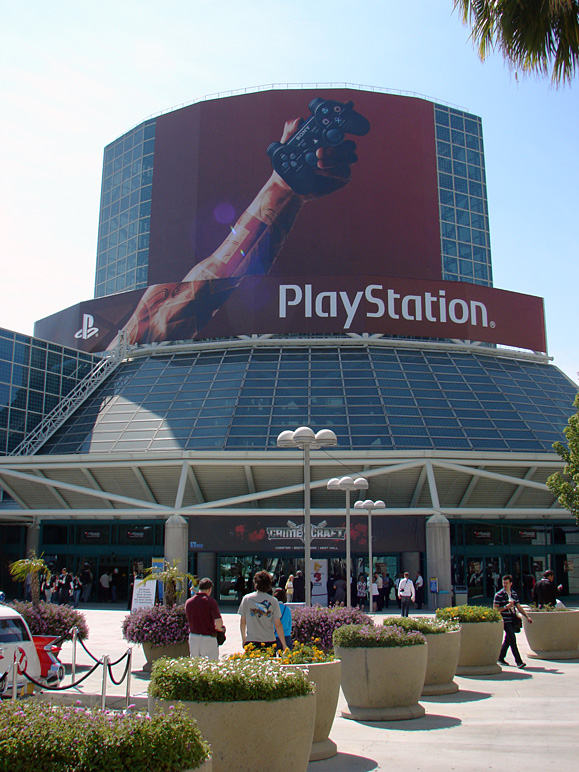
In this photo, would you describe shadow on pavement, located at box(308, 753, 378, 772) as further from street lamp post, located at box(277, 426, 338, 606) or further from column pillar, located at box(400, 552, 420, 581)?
column pillar, located at box(400, 552, 420, 581)

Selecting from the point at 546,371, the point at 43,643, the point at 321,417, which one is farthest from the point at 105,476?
the point at 546,371

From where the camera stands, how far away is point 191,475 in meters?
34.6

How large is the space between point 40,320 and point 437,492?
31949 mm

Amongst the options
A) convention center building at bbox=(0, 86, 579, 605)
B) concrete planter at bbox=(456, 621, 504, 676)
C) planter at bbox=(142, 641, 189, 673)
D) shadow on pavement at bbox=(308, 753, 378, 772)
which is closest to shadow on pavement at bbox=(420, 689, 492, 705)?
concrete planter at bbox=(456, 621, 504, 676)

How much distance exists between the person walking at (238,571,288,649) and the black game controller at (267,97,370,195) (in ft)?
147

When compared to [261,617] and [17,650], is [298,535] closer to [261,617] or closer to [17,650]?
[17,650]

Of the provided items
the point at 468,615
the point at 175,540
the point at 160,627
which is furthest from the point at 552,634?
the point at 175,540

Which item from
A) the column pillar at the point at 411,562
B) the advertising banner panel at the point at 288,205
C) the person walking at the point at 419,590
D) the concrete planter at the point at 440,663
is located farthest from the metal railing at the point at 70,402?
the concrete planter at the point at 440,663

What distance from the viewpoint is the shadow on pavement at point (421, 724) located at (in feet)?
34.2

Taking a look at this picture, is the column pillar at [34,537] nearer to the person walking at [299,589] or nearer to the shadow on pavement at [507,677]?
the person walking at [299,589]

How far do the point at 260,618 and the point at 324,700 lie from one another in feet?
5.78

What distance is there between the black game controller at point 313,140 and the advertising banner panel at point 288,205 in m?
0.08

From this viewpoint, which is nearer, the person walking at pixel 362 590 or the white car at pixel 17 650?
the white car at pixel 17 650

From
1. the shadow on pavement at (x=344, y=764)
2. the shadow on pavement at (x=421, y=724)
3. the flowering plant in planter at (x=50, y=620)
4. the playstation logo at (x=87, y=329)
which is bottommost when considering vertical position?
the shadow on pavement at (x=421, y=724)
